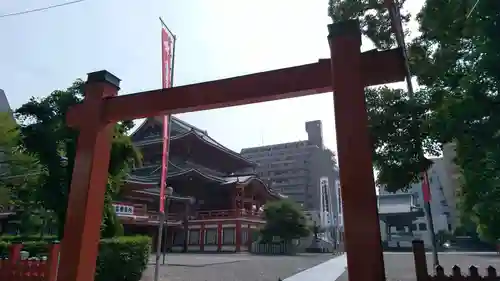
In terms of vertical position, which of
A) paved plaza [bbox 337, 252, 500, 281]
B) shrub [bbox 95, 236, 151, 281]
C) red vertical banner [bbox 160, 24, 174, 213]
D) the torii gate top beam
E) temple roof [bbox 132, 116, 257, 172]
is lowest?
paved plaza [bbox 337, 252, 500, 281]

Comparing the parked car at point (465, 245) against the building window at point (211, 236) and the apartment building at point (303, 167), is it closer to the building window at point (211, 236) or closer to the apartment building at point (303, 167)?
the apartment building at point (303, 167)

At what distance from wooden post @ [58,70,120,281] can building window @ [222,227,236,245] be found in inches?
962

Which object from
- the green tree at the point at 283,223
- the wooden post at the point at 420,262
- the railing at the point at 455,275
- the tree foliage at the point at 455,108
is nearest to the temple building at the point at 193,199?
the green tree at the point at 283,223

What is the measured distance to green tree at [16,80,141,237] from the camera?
31.3 ft

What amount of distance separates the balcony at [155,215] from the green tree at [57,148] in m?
10.1

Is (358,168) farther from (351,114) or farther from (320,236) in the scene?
(320,236)

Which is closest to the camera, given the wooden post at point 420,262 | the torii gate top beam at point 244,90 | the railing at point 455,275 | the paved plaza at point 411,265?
the torii gate top beam at point 244,90

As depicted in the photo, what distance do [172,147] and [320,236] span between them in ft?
74.0

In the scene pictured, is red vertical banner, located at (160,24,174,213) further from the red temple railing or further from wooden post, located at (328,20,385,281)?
the red temple railing

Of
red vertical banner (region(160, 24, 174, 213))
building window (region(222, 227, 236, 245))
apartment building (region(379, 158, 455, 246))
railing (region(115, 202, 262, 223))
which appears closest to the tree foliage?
red vertical banner (region(160, 24, 174, 213))

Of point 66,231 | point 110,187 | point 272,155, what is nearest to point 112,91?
point 66,231

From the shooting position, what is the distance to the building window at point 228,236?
2744 centimetres

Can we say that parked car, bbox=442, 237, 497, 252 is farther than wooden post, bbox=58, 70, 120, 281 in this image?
Yes

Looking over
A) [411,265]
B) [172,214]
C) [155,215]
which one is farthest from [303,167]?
[411,265]
